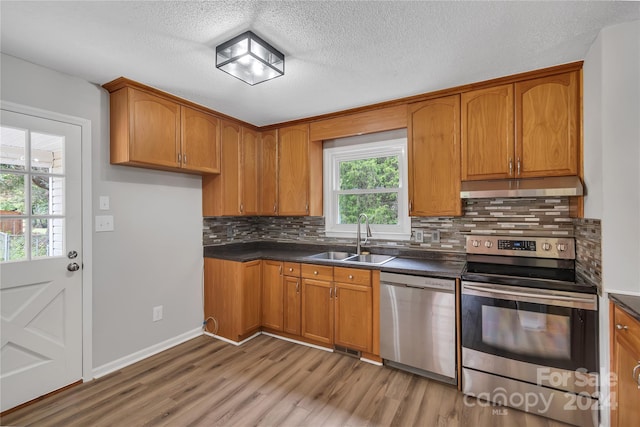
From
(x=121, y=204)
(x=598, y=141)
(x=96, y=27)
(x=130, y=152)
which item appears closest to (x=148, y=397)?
(x=121, y=204)

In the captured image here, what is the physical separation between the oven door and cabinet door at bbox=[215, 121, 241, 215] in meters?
2.36

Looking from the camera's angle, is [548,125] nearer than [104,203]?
Yes

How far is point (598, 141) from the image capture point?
1.79m

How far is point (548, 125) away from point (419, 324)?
1.76 m

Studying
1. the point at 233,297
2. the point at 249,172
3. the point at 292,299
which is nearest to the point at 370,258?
the point at 292,299

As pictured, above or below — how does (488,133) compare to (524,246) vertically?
above

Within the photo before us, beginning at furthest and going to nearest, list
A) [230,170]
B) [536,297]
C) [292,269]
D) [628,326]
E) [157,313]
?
[230,170] < [292,269] < [157,313] < [536,297] < [628,326]

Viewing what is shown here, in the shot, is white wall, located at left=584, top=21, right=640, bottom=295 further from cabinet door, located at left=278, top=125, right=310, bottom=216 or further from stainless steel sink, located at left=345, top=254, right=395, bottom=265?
cabinet door, located at left=278, top=125, right=310, bottom=216

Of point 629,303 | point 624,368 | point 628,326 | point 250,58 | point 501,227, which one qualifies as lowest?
point 624,368

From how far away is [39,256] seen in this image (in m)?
2.11

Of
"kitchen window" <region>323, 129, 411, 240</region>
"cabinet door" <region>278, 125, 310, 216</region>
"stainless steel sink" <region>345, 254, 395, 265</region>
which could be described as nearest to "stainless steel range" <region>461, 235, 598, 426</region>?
"stainless steel sink" <region>345, 254, 395, 265</region>

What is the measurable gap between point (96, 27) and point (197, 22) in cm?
58

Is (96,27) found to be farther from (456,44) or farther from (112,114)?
(456,44)

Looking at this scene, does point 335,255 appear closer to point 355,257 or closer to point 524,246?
point 355,257
